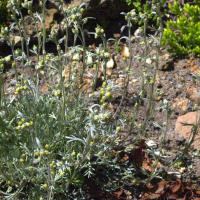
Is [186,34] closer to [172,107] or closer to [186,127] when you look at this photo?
[172,107]

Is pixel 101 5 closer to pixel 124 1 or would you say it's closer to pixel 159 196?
pixel 124 1

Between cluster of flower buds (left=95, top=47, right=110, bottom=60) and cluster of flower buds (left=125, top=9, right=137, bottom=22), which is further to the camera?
cluster of flower buds (left=125, top=9, right=137, bottom=22)

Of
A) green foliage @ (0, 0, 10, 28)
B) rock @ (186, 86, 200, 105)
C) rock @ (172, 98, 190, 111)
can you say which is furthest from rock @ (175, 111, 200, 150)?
green foliage @ (0, 0, 10, 28)

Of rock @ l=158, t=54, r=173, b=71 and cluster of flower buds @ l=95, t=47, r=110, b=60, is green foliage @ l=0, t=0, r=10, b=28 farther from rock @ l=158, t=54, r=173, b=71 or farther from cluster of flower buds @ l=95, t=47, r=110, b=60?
cluster of flower buds @ l=95, t=47, r=110, b=60

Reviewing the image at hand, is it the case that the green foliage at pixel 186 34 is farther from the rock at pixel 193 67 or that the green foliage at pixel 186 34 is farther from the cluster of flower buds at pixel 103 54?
the cluster of flower buds at pixel 103 54

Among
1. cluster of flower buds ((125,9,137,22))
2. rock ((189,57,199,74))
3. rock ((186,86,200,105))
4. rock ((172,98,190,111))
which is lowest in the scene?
rock ((172,98,190,111))

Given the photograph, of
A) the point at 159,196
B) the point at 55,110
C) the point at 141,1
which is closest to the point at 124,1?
the point at 141,1

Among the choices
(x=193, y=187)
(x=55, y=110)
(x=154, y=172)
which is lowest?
(x=193, y=187)

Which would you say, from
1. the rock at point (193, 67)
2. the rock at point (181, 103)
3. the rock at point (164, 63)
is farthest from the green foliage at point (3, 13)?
the rock at point (193, 67)

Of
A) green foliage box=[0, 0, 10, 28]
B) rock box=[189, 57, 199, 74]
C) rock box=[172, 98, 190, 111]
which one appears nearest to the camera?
rock box=[172, 98, 190, 111]

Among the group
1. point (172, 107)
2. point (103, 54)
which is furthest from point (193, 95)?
point (103, 54)

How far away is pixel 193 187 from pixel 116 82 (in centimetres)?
208

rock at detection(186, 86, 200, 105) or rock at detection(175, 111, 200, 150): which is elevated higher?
rock at detection(186, 86, 200, 105)

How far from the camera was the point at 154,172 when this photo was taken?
3.04 m
